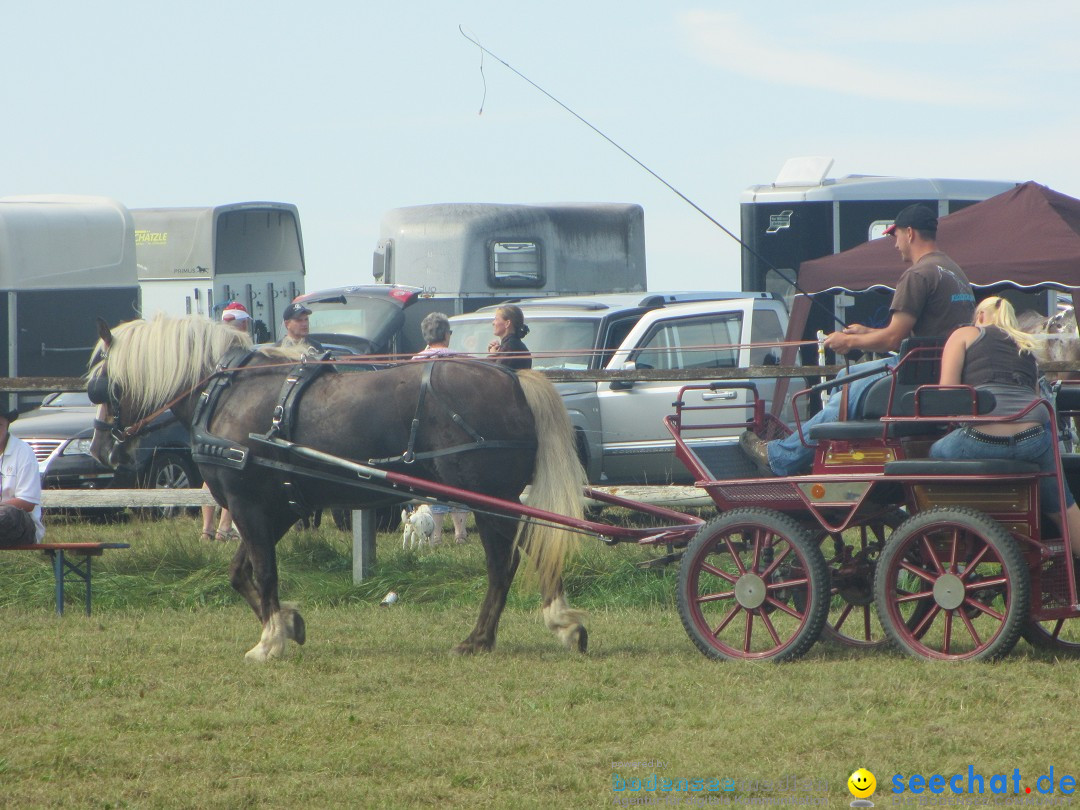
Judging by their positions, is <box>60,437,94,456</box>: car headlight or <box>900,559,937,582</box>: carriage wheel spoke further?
<box>60,437,94,456</box>: car headlight

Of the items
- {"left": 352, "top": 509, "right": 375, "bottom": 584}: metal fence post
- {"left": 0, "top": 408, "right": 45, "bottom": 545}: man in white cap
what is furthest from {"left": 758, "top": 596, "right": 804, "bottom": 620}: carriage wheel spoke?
{"left": 0, "top": 408, "right": 45, "bottom": 545}: man in white cap

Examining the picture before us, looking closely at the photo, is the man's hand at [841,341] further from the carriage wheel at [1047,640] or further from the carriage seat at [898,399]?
the carriage wheel at [1047,640]

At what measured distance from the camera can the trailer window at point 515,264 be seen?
18625 millimetres

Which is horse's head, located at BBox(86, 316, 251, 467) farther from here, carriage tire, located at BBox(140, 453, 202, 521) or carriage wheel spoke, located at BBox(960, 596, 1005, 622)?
carriage tire, located at BBox(140, 453, 202, 521)

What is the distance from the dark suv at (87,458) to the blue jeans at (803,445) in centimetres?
756

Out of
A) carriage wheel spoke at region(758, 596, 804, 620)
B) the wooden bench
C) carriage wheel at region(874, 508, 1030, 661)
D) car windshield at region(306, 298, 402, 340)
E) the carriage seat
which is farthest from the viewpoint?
car windshield at region(306, 298, 402, 340)

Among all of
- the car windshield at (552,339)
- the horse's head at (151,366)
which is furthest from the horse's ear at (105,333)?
the car windshield at (552,339)

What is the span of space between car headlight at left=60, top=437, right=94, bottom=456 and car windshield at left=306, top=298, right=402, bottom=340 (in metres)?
4.11

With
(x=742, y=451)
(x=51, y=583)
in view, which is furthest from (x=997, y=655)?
(x=51, y=583)

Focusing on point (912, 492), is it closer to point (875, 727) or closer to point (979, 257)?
point (875, 727)

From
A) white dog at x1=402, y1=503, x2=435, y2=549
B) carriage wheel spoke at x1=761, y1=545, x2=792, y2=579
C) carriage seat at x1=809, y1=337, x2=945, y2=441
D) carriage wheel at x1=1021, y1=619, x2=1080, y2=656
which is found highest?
carriage seat at x1=809, y1=337, x2=945, y2=441

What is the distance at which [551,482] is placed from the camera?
7016mm

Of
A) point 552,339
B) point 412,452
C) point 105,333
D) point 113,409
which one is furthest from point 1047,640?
point 552,339

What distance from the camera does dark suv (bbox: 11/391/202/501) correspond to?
43.1 ft
